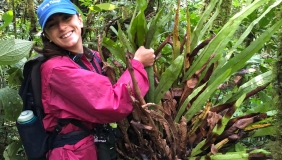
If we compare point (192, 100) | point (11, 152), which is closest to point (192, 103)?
point (192, 100)

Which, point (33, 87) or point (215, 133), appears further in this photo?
point (33, 87)

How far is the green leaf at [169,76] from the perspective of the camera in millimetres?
1325

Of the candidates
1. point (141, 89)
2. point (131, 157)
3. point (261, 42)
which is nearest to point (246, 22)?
point (261, 42)

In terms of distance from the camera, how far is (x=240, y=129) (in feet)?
4.47

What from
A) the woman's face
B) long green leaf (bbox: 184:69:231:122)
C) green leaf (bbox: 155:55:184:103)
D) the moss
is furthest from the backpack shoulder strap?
the moss

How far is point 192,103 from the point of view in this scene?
4.82ft

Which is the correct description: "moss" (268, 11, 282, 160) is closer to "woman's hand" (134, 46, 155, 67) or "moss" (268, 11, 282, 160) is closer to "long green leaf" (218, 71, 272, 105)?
"long green leaf" (218, 71, 272, 105)

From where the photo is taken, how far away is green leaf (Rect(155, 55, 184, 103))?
1.33 meters

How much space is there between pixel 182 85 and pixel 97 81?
1.57 feet

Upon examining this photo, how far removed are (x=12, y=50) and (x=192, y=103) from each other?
97 centimetres

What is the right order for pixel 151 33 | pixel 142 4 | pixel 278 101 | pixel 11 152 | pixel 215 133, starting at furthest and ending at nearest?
pixel 11 152
pixel 151 33
pixel 142 4
pixel 215 133
pixel 278 101

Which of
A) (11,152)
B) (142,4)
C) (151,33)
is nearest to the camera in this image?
(142,4)

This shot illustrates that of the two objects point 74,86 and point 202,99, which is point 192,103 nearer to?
point 202,99

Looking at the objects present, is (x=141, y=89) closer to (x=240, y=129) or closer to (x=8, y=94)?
(x=240, y=129)
